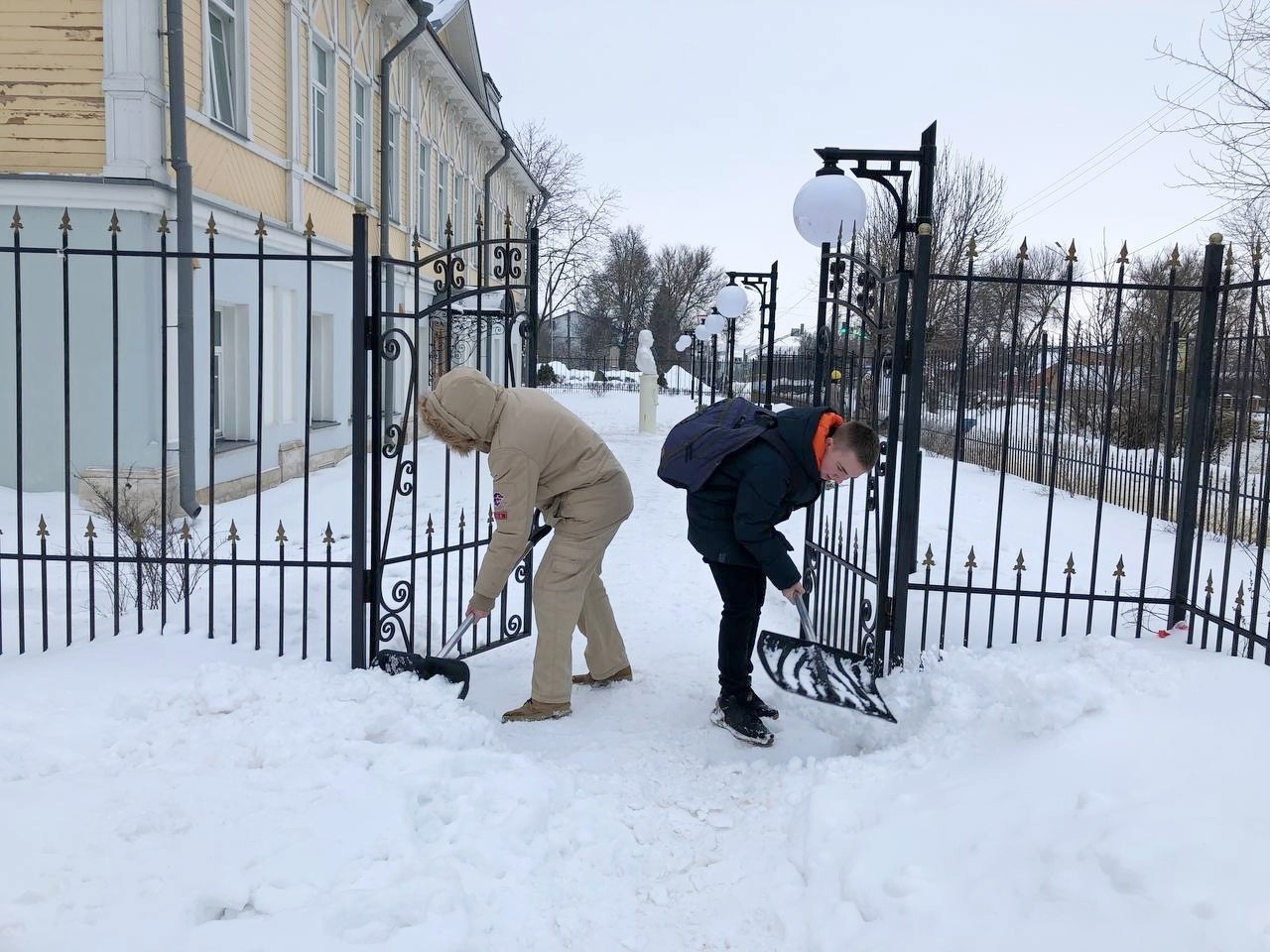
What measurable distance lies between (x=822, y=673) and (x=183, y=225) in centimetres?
644

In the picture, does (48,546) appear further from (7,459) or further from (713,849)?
(713,849)

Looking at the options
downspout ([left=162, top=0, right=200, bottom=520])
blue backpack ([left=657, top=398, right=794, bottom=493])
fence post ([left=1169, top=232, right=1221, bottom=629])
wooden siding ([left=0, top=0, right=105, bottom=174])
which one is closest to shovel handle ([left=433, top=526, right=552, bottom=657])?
blue backpack ([left=657, top=398, right=794, bottom=493])

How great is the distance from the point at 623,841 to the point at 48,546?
16.6 ft

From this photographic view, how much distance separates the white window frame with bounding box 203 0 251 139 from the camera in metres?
9.12

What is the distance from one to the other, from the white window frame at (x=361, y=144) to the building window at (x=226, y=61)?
365cm

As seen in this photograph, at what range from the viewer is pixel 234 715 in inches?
144

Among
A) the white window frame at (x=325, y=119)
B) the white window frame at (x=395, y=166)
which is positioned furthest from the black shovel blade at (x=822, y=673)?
the white window frame at (x=395, y=166)

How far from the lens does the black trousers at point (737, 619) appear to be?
4129mm

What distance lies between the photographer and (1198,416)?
4.26m

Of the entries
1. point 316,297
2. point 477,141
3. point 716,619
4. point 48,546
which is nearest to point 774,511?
point 716,619

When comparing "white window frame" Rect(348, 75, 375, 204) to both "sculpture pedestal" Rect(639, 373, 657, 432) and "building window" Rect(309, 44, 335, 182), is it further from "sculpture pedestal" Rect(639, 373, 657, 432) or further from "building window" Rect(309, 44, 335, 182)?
"sculpture pedestal" Rect(639, 373, 657, 432)

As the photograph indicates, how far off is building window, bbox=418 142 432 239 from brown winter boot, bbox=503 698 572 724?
1495cm

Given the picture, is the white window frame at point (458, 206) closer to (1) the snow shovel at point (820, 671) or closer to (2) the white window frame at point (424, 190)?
(2) the white window frame at point (424, 190)

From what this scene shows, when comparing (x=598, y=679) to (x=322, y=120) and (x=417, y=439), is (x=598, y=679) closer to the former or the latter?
(x=417, y=439)
